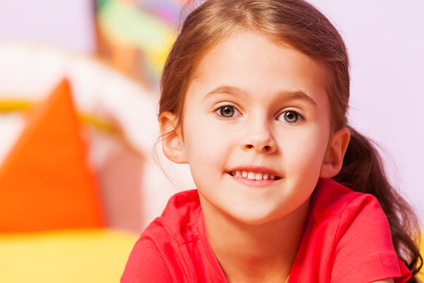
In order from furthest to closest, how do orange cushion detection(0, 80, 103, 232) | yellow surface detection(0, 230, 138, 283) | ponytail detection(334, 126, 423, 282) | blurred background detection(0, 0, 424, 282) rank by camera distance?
orange cushion detection(0, 80, 103, 232), blurred background detection(0, 0, 424, 282), yellow surface detection(0, 230, 138, 283), ponytail detection(334, 126, 423, 282)

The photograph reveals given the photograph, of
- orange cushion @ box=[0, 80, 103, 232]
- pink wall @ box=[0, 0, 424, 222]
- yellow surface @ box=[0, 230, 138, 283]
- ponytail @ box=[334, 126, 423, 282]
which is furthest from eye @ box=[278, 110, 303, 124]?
pink wall @ box=[0, 0, 424, 222]

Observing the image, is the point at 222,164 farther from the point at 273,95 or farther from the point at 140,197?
the point at 140,197

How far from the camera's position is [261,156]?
954 mm

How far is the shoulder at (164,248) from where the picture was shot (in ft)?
3.48

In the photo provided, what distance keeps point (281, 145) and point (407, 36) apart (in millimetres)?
1858

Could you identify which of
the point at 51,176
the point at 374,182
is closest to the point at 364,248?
the point at 374,182

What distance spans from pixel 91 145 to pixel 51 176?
197mm

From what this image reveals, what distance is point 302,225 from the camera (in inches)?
Result: 45.3

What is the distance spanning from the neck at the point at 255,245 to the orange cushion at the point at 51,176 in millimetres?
926

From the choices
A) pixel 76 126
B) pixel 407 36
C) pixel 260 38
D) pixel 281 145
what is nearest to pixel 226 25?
pixel 260 38

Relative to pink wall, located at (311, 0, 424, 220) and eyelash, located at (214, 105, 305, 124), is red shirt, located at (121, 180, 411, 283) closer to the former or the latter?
eyelash, located at (214, 105, 305, 124)

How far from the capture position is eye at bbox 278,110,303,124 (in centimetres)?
98

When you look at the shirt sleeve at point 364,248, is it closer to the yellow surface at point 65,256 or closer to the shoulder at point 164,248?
the shoulder at point 164,248

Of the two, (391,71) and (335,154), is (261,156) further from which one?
(391,71)
